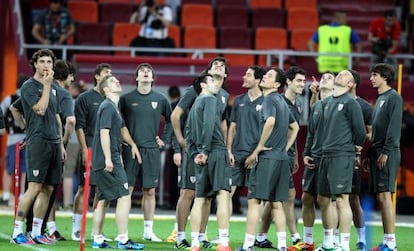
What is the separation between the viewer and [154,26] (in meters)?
25.6

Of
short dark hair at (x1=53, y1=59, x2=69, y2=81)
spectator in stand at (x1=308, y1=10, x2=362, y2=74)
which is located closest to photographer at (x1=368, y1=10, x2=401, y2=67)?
spectator in stand at (x1=308, y1=10, x2=362, y2=74)

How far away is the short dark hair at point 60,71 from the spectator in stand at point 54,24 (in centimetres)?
750

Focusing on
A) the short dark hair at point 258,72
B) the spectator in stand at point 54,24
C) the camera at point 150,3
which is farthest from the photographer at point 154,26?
the short dark hair at point 258,72

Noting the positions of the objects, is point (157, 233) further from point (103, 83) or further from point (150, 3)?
point (150, 3)

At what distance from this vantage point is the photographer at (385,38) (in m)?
24.7

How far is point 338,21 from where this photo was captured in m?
25.6

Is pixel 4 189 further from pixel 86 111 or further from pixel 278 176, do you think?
pixel 278 176

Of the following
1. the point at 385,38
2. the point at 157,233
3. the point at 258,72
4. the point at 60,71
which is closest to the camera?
the point at 258,72

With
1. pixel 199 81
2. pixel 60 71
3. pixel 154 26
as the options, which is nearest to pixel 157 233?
pixel 60 71

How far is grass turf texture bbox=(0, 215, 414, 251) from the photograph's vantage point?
16.9 metres

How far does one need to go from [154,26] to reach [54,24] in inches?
71.9

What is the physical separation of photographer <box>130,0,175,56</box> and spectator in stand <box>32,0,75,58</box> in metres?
1.24

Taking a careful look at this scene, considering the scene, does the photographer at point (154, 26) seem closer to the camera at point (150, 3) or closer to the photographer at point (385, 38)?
the camera at point (150, 3)

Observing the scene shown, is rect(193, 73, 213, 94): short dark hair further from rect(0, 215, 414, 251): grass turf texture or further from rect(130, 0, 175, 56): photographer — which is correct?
rect(130, 0, 175, 56): photographer
